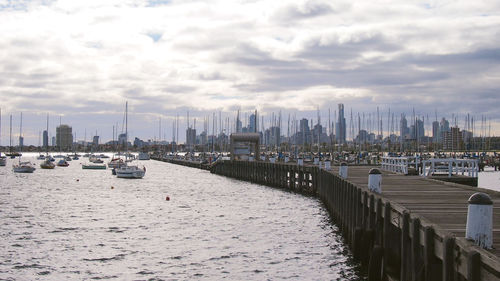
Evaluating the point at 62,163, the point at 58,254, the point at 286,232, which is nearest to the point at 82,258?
the point at 58,254

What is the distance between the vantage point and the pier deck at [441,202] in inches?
557

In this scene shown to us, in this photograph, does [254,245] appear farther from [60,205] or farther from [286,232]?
[60,205]

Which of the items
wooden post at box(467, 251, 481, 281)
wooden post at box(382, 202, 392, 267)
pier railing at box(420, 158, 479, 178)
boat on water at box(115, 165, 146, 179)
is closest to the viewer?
wooden post at box(467, 251, 481, 281)

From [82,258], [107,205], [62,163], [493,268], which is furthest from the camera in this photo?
[62,163]

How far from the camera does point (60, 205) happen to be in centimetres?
4953

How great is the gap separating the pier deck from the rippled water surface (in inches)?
146

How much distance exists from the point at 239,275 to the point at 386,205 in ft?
23.8

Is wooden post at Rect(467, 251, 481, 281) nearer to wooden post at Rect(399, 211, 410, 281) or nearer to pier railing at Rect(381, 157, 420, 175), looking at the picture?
wooden post at Rect(399, 211, 410, 281)

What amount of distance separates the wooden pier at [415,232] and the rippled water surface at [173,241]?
2137mm

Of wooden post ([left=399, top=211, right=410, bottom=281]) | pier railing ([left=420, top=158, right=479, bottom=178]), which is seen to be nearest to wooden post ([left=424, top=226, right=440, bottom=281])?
wooden post ([left=399, top=211, right=410, bottom=281])

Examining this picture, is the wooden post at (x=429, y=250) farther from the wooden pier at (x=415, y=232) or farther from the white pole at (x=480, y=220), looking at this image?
the white pole at (x=480, y=220)

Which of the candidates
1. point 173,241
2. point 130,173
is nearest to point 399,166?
point 173,241

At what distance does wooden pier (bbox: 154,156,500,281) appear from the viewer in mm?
10523

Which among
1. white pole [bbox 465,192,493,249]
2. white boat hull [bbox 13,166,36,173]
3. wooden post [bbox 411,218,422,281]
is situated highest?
white pole [bbox 465,192,493,249]
